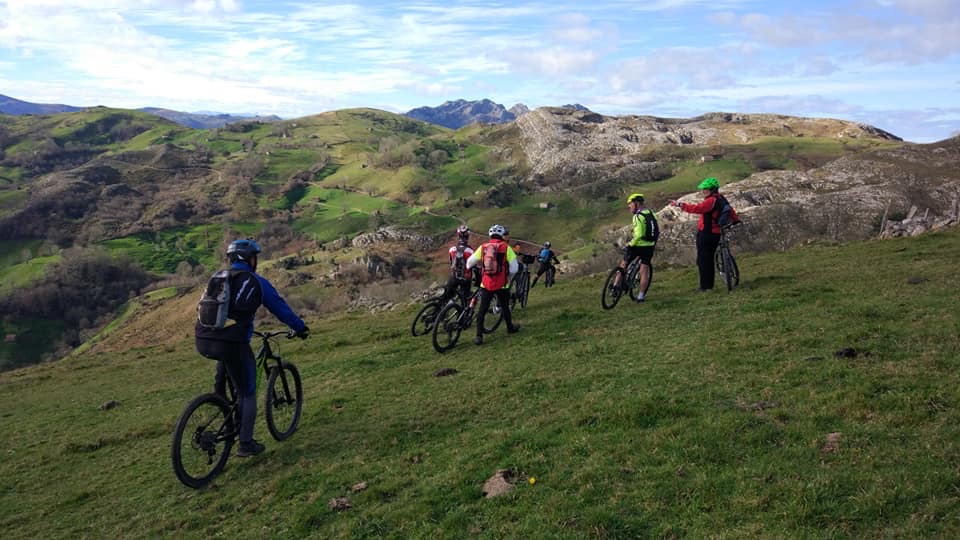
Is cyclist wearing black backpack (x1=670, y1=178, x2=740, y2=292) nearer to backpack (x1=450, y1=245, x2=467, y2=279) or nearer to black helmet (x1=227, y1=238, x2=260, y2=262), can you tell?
backpack (x1=450, y1=245, x2=467, y2=279)

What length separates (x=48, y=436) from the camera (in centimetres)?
1548

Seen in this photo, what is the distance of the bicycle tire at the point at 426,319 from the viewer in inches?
722

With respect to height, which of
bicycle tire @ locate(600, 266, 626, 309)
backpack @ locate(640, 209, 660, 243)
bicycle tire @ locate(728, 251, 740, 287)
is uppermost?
backpack @ locate(640, 209, 660, 243)

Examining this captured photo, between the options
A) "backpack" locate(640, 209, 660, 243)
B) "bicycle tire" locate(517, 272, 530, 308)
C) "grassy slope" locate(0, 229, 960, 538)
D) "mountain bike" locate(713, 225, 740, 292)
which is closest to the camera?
"grassy slope" locate(0, 229, 960, 538)

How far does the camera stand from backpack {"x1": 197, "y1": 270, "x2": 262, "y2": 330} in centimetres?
858

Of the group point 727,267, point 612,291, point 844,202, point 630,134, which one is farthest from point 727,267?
point 630,134

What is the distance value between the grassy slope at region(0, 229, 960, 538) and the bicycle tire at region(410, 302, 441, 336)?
75.6 inches

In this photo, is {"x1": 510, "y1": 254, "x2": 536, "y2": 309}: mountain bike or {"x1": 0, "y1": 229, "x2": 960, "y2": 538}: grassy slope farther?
{"x1": 510, "y1": 254, "x2": 536, "y2": 309}: mountain bike

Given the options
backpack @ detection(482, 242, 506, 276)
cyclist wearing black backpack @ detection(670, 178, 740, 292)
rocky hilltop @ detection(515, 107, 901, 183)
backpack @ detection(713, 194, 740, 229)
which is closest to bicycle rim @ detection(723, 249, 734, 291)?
cyclist wearing black backpack @ detection(670, 178, 740, 292)

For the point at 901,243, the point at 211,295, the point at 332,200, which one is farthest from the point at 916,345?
the point at 332,200

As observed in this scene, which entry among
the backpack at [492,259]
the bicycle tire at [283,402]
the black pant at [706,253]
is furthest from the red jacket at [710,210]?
the bicycle tire at [283,402]

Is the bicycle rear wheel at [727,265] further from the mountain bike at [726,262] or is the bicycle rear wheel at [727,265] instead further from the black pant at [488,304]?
the black pant at [488,304]

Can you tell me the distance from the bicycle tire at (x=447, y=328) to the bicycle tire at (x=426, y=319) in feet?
7.21

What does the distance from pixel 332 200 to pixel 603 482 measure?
142 m
